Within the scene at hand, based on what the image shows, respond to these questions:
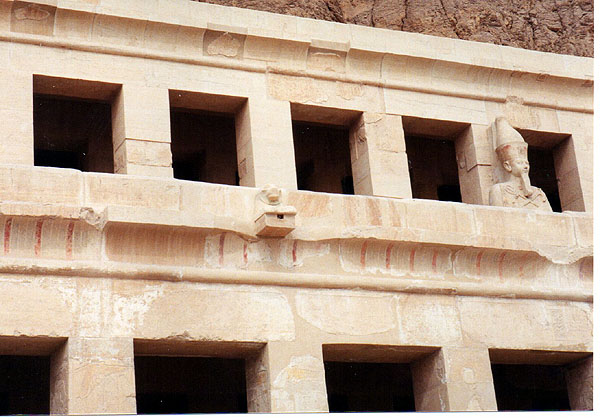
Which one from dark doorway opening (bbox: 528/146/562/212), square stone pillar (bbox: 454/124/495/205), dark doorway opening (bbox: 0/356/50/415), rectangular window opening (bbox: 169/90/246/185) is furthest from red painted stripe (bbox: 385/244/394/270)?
dark doorway opening (bbox: 528/146/562/212)

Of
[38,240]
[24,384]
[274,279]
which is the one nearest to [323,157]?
[274,279]

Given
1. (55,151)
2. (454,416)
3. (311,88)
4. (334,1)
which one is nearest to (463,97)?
(311,88)

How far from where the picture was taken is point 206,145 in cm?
1230

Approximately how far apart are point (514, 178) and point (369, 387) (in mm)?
2860

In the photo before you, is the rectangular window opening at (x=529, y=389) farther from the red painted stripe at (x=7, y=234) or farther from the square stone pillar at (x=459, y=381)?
the red painted stripe at (x=7, y=234)

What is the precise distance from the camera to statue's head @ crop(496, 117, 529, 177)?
11008 millimetres

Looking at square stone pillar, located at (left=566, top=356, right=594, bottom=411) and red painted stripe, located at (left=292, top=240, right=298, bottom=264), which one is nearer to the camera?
red painted stripe, located at (left=292, top=240, right=298, bottom=264)

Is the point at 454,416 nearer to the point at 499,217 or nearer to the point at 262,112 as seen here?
the point at 499,217

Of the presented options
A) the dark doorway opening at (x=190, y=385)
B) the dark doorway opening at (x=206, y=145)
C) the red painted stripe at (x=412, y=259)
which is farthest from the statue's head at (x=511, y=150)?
the dark doorway opening at (x=190, y=385)

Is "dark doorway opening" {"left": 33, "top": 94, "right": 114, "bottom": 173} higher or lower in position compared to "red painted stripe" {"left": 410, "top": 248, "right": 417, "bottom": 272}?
higher

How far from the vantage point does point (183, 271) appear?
8.91 m

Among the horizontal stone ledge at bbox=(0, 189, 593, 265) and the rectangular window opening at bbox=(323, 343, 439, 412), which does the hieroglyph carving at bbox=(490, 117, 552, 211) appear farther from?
the rectangular window opening at bbox=(323, 343, 439, 412)

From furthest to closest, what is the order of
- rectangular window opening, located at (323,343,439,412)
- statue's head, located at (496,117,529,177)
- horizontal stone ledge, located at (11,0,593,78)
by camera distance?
rectangular window opening, located at (323,343,439,412) < statue's head, located at (496,117,529,177) < horizontal stone ledge, located at (11,0,593,78)

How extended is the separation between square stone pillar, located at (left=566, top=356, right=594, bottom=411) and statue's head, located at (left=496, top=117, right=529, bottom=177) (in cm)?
200
